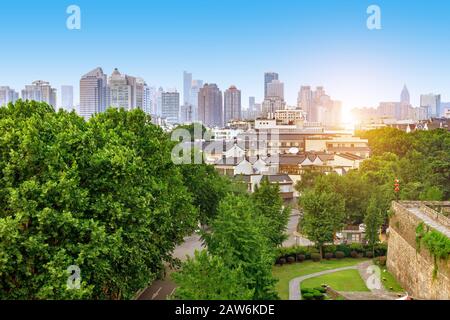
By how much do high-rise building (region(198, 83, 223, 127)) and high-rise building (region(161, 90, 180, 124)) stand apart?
5.64 metres

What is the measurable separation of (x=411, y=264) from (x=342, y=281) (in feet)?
13.6

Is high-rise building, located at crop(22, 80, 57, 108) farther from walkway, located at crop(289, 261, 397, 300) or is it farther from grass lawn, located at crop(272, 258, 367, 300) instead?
walkway, located at crop(289, 261, 397, 300)

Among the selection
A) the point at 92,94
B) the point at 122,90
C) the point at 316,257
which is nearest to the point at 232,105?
the point at 122,90

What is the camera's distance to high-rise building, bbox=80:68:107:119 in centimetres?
6856

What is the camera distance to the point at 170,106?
131750 millimetres

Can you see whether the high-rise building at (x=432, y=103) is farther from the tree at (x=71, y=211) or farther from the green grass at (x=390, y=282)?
the tree at (x=71, y=211)

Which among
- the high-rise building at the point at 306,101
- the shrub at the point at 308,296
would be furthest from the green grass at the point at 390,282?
the high-rise building at the point at 306,101

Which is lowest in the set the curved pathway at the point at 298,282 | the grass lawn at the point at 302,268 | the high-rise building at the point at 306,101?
the grass lawn at the point at 302,268

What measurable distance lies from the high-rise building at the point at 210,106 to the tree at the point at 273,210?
9601 cm

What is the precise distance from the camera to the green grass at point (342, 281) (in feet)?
91.9

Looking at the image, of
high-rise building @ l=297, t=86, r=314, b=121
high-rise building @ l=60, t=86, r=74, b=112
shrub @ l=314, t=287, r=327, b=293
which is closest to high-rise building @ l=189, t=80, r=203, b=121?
high-rise building @ l=297, t=86, r=314, b=121

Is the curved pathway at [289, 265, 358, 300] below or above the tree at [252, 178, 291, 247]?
below

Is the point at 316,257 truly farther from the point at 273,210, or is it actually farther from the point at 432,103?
the point at 432,103
